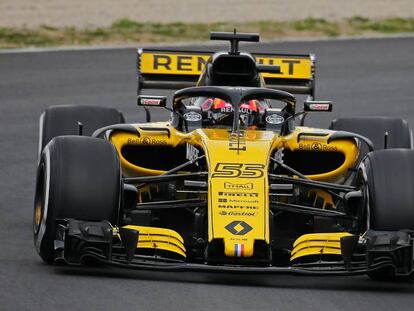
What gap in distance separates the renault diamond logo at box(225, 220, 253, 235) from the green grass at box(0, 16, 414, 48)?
50.5 ft

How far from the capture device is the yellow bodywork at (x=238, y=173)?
10.7 m

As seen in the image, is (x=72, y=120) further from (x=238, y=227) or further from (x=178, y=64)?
(x=238, y=227)

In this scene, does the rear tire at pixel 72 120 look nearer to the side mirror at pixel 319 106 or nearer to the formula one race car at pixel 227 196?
the formula one race car at pixel 227 196

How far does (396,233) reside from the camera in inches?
424

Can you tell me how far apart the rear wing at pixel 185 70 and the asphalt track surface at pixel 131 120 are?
168 centimetres

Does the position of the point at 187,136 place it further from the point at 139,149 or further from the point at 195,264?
the point at 195,264

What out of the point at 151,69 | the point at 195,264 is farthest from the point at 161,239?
the point at 151,69

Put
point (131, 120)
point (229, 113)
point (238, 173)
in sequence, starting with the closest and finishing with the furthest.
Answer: point (238, 173)
point (229, 113)
point (131, 120)

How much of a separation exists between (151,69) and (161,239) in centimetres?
504

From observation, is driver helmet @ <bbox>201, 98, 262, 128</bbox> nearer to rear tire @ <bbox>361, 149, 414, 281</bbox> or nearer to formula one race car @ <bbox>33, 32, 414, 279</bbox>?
formula one race car @ <bbox>33, 32, 414, 279</bbox>

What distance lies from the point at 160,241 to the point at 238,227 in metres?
0.58

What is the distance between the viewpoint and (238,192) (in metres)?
11.0

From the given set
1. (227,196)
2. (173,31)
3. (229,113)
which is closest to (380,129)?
(229,113)

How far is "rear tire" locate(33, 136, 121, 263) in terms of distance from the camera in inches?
431
